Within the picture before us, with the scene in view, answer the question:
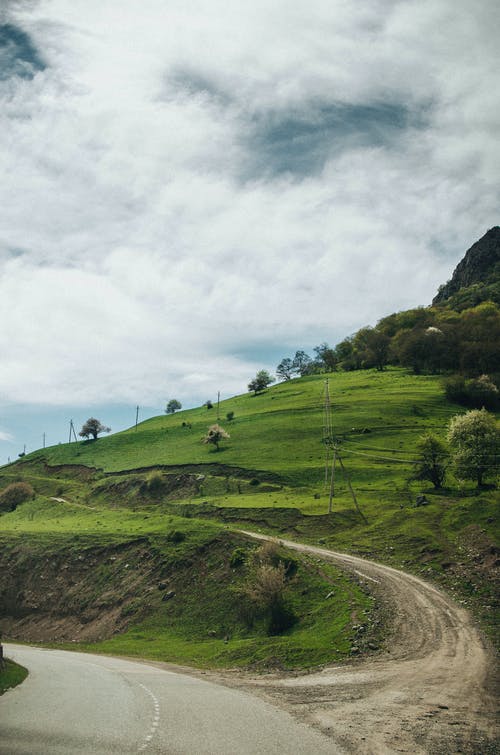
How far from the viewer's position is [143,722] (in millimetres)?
19047

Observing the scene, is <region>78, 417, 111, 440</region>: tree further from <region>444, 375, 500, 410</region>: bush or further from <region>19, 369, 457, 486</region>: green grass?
<region>444, 375, 500, 410</region>: bush

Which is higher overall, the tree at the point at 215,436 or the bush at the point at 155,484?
the tree at the point at 215,436

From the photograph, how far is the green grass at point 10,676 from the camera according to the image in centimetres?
2576

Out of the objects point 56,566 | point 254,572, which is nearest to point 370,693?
point 254,572

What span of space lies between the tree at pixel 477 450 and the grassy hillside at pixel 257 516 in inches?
104

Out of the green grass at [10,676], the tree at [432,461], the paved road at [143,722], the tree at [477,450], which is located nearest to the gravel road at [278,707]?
the paved road at [143,722]

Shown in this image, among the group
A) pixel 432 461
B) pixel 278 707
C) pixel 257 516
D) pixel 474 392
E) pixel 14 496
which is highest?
pixel 474 392

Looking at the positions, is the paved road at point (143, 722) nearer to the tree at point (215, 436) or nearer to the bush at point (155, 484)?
the bush at point (155, 484)

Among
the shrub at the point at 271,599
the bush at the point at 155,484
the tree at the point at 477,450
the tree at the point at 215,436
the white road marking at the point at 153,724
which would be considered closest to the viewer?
the white road marking at the point at 153,724

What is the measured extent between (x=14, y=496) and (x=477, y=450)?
92926mm

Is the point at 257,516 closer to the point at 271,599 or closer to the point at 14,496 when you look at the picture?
the point at 271,599

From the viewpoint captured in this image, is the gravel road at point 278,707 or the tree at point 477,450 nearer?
the gravel road at point 278,707

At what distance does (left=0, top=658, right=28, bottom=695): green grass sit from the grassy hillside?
43.4ft

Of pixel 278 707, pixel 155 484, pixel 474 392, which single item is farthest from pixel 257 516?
pixel 474 392
